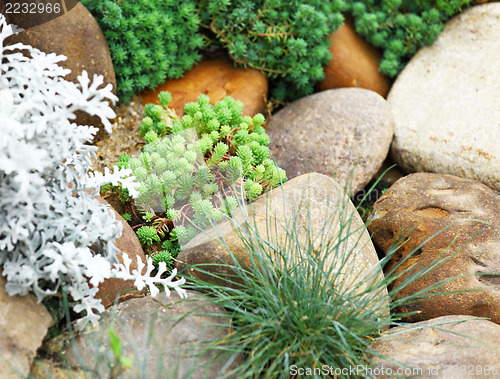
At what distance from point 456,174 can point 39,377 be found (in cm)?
300

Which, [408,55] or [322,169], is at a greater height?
[408,55]

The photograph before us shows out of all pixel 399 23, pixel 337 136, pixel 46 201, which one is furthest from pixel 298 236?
pixel 399 23

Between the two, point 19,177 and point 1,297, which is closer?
point 19,177

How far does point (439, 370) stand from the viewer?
6.88 feet

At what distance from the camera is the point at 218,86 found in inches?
145

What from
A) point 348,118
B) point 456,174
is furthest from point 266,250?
point 456,174

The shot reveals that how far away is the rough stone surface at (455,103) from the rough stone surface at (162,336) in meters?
2.14

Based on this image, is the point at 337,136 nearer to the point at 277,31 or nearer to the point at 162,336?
the point at 277,31

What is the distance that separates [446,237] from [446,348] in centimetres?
80

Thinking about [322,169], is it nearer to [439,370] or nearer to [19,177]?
[439,370]

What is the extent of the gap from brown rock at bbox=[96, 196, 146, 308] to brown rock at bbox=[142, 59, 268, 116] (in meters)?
1.23

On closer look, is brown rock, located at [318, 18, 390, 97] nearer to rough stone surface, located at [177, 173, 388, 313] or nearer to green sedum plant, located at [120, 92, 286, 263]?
green sedum plant, located at [120, 92, 286, 263]

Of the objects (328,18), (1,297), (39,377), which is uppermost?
(328,18)

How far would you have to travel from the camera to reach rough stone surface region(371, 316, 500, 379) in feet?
6.89
